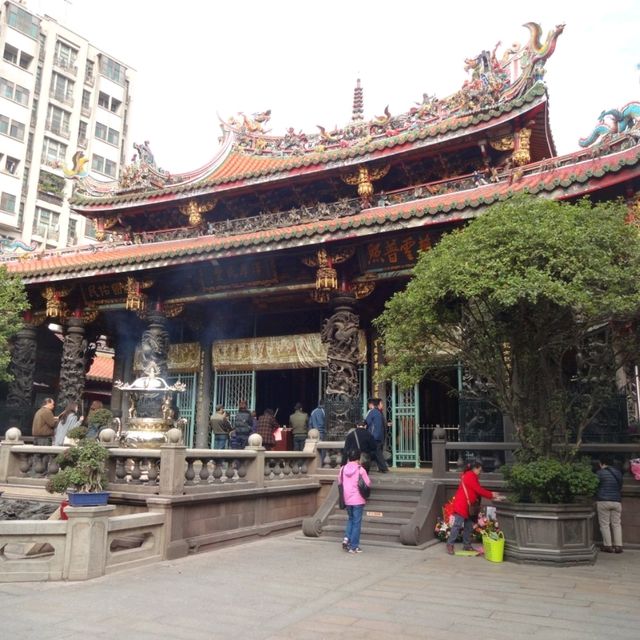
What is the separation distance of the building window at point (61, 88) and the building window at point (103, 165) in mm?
4412

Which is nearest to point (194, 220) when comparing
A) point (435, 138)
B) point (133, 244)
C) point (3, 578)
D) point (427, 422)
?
point (133, 244)

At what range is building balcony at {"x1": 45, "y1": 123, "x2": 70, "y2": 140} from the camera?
43.9m

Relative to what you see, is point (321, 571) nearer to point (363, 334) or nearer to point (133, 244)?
point (363, 334)

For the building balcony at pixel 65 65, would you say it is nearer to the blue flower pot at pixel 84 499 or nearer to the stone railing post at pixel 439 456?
the stone railing post at pixel 439 456

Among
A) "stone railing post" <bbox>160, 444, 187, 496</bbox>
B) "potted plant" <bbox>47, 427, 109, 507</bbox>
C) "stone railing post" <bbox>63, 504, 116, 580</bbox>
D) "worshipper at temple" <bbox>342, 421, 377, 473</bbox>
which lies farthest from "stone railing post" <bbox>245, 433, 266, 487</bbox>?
"stone railing post" <bbox>63, 504, 116, 580</bbox>

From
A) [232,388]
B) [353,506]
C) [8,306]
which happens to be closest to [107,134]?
[8,306]

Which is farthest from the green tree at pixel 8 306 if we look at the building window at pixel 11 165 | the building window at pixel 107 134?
the building window at pixel 107 134

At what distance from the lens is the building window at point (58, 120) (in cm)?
4403

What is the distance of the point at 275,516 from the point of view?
10.1 metres

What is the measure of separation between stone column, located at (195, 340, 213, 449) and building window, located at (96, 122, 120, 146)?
126 feet

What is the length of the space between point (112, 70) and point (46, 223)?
→ 15.4m

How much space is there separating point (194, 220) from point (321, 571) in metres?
10.7

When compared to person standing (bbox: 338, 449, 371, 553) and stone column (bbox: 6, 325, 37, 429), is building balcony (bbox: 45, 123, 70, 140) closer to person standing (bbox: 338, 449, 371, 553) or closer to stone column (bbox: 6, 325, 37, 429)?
stone column (bbox: 6, 325, 37, 429)

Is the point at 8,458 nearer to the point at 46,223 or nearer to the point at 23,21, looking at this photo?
the point at 46,223
